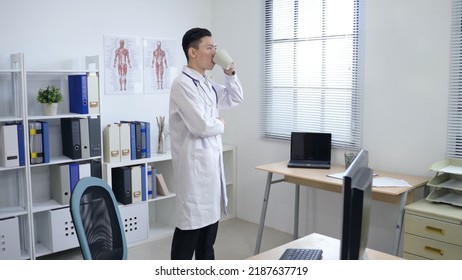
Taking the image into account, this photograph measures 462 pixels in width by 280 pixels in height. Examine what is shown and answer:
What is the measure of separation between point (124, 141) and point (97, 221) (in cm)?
221

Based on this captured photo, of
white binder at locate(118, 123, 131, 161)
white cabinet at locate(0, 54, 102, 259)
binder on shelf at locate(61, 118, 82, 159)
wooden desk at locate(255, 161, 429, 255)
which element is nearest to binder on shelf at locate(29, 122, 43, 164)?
white cabinet at locate(0, 54, 102, 259)

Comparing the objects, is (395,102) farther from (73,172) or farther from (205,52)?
(73,172)

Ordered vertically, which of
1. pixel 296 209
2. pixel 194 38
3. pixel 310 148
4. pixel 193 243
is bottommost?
pixel 296 209

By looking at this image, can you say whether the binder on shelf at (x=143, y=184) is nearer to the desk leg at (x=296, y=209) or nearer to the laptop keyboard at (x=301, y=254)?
the desk leg at (x=296, y=209)

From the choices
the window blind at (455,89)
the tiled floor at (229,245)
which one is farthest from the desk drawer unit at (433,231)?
the tiled floor at (229,245)

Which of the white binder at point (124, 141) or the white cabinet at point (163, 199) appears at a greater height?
the white binder at point (124, 141)

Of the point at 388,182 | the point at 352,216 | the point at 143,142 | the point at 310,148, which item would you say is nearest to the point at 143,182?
the point at 143,142

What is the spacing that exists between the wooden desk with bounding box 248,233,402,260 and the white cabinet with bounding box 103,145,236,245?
2.31m

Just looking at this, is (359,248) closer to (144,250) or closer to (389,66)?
(389,66)

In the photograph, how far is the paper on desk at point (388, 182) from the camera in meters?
3.15

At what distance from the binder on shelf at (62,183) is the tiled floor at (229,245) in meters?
0.51

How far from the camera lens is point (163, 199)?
466 cm

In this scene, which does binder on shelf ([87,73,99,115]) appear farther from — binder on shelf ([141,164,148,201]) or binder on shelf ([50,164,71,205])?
binder on shelf ([141,164,148,201])

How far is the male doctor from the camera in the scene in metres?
2.80
